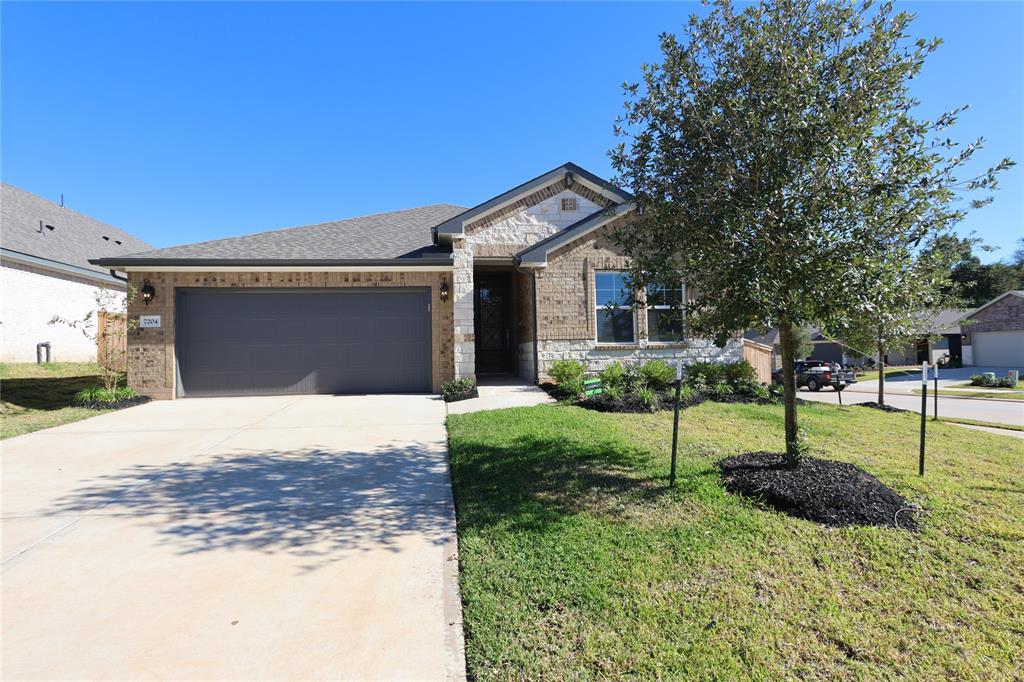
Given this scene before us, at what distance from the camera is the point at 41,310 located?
16.8 meters

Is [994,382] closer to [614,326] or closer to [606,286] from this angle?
Answer: [614,326]

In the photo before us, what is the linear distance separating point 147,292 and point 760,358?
17247 millimetres

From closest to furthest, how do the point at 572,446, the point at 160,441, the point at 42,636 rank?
the point at 42,636 < the point at 572,446 < the point at 160,441

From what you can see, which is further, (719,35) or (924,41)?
(719,35)

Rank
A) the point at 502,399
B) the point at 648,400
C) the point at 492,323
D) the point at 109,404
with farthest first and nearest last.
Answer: the point at 492,323
the point at 502,399
the point at 109,404
the point at 648,400

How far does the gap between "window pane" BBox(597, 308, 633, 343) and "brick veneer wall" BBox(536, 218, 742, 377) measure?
0.65ft

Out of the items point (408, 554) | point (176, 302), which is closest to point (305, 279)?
point (176, 302)

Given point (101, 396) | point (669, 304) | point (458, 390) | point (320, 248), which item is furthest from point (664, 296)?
point (101, 396)

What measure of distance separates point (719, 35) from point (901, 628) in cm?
504

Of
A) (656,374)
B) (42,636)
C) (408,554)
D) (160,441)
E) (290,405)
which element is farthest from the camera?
(656,374)

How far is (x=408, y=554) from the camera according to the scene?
361 centimetres

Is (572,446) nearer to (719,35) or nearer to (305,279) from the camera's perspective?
(719,35)

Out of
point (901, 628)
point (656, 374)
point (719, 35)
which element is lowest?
point (901, 628)

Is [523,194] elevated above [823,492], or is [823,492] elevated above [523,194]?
[523,194]
